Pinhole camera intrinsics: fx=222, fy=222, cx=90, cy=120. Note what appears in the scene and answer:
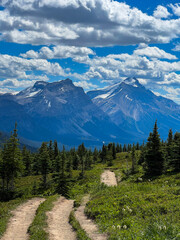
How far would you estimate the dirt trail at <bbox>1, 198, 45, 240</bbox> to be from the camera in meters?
17.2

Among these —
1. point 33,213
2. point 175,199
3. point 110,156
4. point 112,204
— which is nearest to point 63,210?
point 33,213

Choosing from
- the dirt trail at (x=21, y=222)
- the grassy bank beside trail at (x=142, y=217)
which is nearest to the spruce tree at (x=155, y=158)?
the grassy bank beside trail at (x=142, y=217)

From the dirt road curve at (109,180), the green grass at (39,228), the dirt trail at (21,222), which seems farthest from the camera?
the dirt road curve at (109,180)

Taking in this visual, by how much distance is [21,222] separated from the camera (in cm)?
2133

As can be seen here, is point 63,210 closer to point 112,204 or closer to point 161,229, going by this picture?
point 112,204

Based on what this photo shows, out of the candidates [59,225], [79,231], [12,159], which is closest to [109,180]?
[12,159]

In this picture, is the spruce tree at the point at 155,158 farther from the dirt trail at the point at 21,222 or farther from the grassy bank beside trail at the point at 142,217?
the dirt trail at the point at 21,222

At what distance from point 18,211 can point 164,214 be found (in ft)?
55.6

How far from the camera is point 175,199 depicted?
20344 mm

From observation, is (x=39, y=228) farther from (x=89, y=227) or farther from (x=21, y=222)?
(x=21, y=222)

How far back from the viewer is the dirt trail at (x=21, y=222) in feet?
56.4

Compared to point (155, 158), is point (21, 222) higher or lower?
lower

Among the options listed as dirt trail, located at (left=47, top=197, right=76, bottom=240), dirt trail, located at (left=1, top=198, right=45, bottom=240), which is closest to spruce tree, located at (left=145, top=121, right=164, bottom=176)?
dirt trail, located at (left=47, top=197, right=76, bottom=240)

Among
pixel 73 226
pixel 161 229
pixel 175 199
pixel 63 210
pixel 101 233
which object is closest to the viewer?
pixel 161 229
